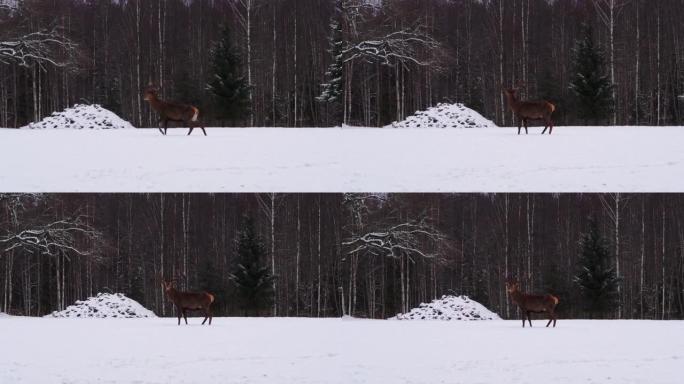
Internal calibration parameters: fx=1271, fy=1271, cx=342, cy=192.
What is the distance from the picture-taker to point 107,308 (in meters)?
28.3

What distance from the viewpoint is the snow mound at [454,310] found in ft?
91.8

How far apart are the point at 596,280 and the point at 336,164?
8.69 metres

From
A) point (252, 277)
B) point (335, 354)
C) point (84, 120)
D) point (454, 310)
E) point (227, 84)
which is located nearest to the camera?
point (335, 354)

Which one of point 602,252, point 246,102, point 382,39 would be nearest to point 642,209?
point 602,252

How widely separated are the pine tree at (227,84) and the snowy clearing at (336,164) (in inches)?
38.7

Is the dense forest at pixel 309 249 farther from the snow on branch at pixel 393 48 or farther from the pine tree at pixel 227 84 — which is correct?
the pine tree at pixel 227 84

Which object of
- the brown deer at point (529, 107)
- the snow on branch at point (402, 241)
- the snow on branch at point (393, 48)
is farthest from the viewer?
the snow on branch at point (402, 241)

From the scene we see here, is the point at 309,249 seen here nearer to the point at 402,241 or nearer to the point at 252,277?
the point at 252,277

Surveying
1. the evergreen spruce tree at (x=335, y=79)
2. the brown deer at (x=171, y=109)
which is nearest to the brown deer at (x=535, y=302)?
the evergreen spruce tree at (x=335, y=79)

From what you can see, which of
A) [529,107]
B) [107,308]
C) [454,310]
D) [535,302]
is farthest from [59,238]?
[529,107]

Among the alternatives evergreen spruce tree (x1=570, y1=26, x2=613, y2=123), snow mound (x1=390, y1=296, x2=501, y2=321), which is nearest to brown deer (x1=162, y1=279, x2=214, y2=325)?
snow mound (x1=390, y1=296, x2=501, y2=321)

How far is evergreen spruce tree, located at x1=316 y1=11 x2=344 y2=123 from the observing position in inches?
1048

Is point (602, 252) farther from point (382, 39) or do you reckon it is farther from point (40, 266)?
point (40, 266)

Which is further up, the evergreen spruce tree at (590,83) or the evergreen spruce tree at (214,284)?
the evergreen spruce tree at (590,83)
